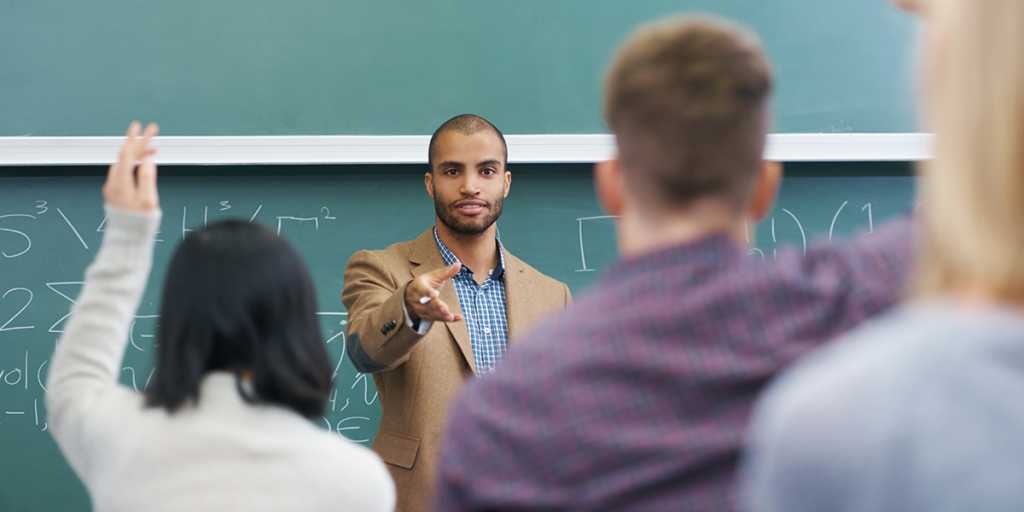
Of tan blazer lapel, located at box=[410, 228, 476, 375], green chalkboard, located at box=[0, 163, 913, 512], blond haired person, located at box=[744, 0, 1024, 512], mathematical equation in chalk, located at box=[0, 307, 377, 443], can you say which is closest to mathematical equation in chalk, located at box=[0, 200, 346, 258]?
green chalkboard, located at box=[0, 163, 913, 512]

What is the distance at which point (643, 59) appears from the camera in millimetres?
787

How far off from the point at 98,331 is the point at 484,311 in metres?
1.34

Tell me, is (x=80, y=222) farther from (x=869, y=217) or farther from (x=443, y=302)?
(x=869, y=217)

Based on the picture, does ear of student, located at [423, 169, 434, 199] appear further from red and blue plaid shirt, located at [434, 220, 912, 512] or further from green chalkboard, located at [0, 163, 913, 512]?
red and blue plaid shirt, located at [434, 220, 912, 512]

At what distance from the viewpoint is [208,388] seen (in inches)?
43.5

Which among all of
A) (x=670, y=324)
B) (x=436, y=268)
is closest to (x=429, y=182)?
(x=436, y=268)

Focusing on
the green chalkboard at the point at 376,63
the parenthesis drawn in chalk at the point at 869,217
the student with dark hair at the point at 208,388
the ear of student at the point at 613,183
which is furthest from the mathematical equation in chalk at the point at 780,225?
the ear of student at the point at 613,183

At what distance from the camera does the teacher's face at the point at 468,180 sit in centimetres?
244

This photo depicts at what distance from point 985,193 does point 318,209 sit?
7.96 ft

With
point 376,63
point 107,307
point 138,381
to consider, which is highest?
point 376,63

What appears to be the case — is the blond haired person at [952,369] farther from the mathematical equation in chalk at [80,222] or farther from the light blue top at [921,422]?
the mathematical equation in chalk at [80,222]

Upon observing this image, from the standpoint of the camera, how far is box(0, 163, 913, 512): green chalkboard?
8.76ft

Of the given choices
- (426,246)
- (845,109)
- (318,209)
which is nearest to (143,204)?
(426,246)

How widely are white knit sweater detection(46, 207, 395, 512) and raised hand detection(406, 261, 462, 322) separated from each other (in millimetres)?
691
